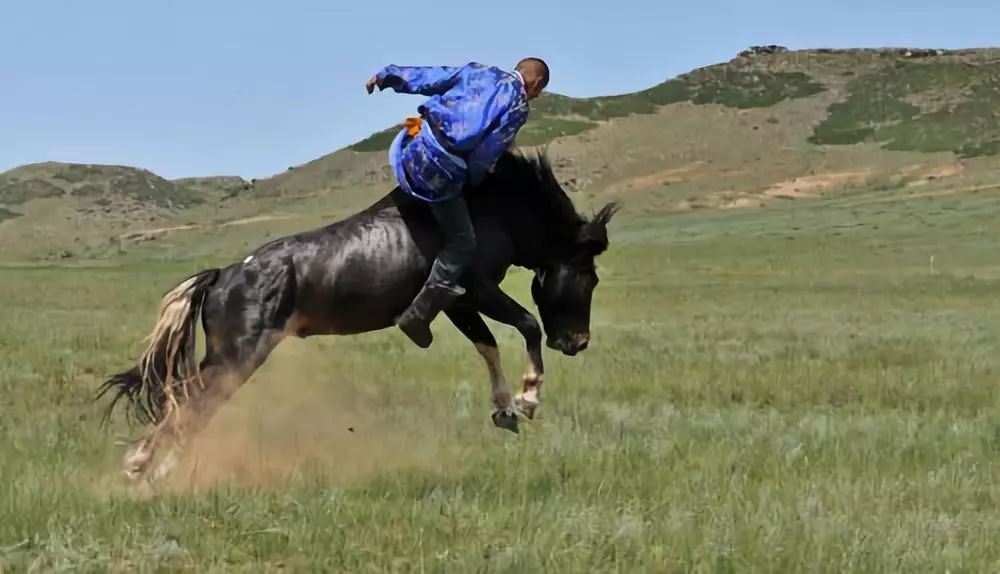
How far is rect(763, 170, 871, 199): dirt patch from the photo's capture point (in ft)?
212

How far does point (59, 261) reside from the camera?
53.9 meters

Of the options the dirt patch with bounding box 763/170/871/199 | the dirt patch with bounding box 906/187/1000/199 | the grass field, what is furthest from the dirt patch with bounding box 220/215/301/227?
the grass field

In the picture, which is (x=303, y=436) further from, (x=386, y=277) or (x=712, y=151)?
(x=712, y=151)

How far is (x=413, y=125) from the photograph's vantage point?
7.17 m

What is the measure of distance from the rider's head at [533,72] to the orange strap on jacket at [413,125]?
69 centimetres

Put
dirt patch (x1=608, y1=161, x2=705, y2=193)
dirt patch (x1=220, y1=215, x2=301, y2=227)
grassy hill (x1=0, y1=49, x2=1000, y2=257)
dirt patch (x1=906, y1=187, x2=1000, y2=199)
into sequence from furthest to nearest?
1. dirt patch (x1=608, y1=161, x2=705, y2=193)
2. grassy hill (x1=0, y1=49, x2=1000, y2=257)
3. dirt patch (x1=220, y1=215, x2=301, y2=227)
4. dirt patch (x1=906, y1=187, x2=1000, y2=199)

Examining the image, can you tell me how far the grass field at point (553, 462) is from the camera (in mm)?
4820

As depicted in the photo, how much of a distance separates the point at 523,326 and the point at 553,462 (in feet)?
3.01

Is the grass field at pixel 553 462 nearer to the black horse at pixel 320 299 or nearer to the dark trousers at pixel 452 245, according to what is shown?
the black horse at pixel 320 299

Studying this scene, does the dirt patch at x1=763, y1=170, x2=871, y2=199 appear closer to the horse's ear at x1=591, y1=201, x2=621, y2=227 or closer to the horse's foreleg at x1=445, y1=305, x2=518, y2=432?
the horse's ear at x1=591, y1=201, x2=621, y2=227

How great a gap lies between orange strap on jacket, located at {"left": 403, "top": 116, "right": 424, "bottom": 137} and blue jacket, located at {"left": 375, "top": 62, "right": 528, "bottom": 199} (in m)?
0.16

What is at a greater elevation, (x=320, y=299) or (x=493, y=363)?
(x=320, y=299)

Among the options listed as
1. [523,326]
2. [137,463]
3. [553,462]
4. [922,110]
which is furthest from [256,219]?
[553,462]

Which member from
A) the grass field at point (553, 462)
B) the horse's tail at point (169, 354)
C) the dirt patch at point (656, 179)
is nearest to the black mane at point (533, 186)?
the grass field at point (553, 462)
